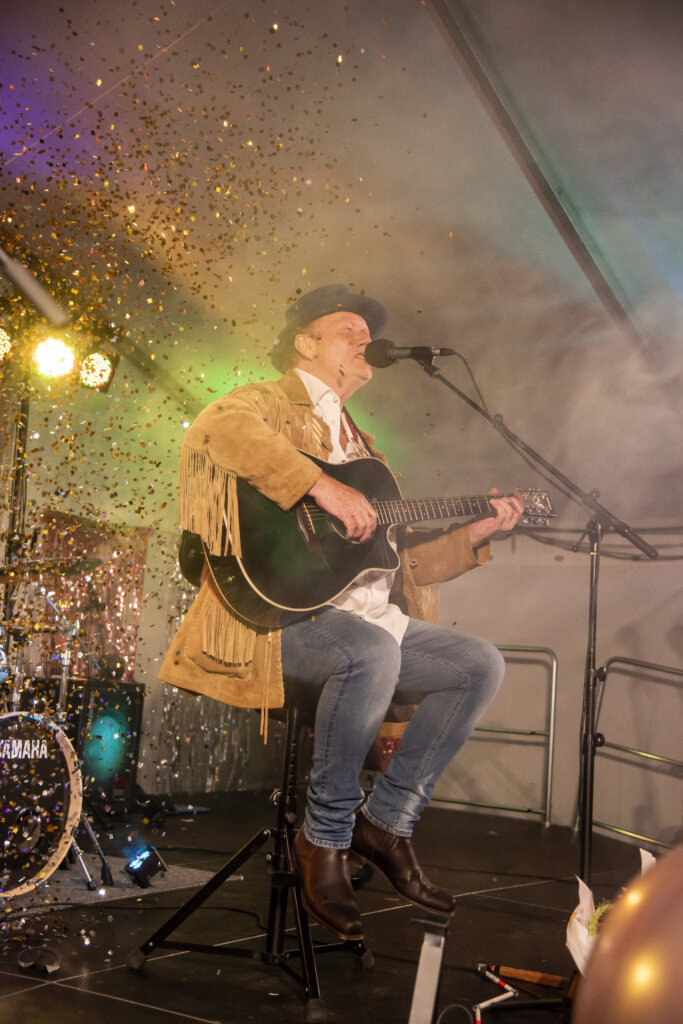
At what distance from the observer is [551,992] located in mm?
2076

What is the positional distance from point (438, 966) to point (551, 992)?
3.06 feet

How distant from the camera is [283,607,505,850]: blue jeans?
1664 millimetres

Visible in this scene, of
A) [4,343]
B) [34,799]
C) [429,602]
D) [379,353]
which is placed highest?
[4,343]

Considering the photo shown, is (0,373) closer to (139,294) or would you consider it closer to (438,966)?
(139,294)

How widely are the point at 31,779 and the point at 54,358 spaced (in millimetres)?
1475

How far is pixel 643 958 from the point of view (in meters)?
0.38

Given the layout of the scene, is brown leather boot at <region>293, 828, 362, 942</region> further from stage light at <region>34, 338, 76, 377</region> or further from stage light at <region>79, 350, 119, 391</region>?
stage light at <region>79, 350, 119, 391</region>

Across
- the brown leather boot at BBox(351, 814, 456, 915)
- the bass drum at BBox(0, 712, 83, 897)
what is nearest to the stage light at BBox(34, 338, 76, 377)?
the bass drum at BBox(0, 712, 83, 897)

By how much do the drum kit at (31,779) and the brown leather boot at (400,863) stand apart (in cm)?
136

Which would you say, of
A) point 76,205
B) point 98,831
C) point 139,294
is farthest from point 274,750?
point 76,205

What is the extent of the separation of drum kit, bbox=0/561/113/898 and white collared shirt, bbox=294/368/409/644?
1.15 metres

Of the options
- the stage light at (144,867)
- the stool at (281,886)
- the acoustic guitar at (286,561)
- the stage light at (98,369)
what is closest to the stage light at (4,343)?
the stage light at (98,369)

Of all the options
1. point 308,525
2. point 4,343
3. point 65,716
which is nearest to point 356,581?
point 308,525

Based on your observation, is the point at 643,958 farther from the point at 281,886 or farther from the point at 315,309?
the point at 315,309
